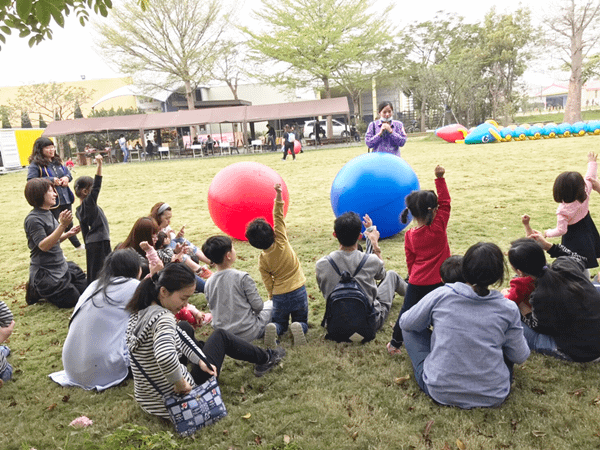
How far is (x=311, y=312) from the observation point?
5.16 meters

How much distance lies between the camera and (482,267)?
9.95 feet

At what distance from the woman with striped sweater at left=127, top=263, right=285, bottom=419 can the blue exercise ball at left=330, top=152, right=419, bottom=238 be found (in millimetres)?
4142

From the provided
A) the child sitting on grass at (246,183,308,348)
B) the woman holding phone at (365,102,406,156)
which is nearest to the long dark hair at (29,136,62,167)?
the child sitting on grass at (246,183,308,348)

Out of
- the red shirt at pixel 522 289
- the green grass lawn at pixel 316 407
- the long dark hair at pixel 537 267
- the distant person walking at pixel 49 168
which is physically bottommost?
the green grass lawn at pixel 316 407

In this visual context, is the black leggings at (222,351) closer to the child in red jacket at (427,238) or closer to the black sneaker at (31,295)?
the child in red jacket at (427,238)

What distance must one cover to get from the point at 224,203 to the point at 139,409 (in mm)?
4267

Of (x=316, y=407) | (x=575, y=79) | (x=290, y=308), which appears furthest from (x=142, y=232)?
(x=575, y=79)

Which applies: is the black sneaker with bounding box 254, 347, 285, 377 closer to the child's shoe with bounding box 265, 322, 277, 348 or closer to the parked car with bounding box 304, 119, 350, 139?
the child's shoe with bounding box 265, 322, 277, 348

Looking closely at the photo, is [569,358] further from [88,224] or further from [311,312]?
[88,224]

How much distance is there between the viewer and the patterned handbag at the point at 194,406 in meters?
3.19

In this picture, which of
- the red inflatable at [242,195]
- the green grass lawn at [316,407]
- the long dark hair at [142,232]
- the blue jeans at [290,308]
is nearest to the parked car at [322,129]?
the red inflatable at [242,195]

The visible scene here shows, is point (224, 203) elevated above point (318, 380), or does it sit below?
above

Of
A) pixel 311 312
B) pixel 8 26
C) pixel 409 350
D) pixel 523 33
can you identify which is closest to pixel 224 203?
pixel 311 312

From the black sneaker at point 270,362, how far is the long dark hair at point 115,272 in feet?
4.31
